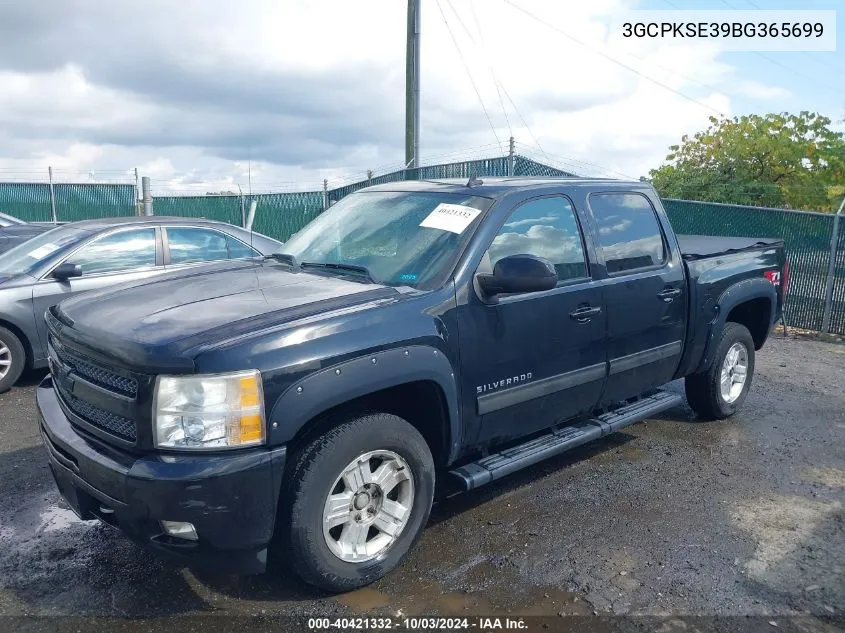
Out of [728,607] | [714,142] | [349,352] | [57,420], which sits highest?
[714,142]

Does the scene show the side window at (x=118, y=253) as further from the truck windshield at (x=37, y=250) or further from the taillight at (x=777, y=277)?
the taillight at (x=777, y=277)

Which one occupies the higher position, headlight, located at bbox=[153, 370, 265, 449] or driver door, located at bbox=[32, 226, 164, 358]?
driver door, located at bbox=[32, 226, 164, 358]

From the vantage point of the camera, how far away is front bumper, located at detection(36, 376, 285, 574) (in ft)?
9.12

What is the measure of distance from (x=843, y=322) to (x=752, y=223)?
1805 mm

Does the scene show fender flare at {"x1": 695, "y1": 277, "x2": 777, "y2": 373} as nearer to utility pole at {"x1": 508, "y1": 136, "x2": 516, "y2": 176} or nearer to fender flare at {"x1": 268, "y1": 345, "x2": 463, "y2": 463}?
fender flare at {"x1": 268, "y1": 345, "x2": 463, "y2": 463}

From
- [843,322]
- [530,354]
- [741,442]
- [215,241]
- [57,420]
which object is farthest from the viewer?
[843,322]

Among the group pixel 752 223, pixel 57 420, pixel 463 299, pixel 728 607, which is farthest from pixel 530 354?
pixel 752 223

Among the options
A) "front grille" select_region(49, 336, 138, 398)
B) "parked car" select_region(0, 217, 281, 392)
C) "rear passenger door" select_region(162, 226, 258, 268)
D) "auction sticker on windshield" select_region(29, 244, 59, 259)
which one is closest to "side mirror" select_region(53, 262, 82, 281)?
"parked car" select_region(0, 217, 281, 392)

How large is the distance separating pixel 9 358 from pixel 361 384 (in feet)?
15.6

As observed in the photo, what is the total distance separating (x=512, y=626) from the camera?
3.13 meters

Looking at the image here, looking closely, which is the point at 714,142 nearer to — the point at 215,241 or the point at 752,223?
the point at 752,223

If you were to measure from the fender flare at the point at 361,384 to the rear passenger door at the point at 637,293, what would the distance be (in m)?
1.42

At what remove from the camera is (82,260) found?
6.76 m

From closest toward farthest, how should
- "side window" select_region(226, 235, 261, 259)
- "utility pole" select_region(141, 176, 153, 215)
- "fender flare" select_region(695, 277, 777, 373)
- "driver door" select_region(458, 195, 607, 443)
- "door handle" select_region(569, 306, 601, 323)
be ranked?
"driver door" select_region(458, 195, 607, 443), "door handle" select_region(569, 306, 601, 323), "fender flare" select_region(695, 277, 777, 373), "side window" select_region(226, 235, 261, 259), "utility pole" select_region(141, 176, 153, 215)
